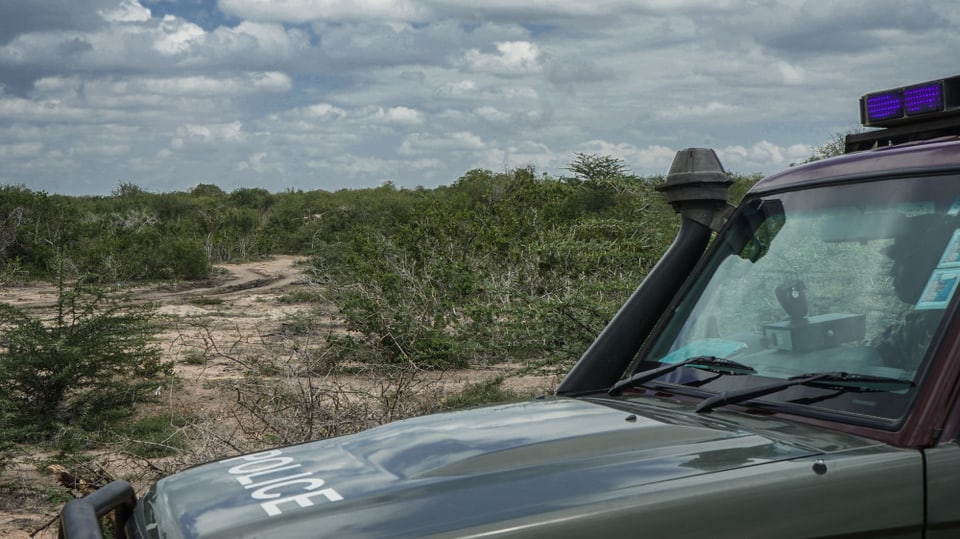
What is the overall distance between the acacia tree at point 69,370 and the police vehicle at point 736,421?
8.11 metres

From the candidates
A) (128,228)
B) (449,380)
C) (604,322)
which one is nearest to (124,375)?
(449,380)

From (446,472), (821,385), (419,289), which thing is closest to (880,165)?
(821,385)

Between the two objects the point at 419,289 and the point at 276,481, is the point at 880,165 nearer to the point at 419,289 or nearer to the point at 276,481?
the point at 276,481

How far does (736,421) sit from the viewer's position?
2555 millimetres

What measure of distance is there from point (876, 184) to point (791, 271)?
0.34m

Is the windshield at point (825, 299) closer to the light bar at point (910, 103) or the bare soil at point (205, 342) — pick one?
the light bar at point (910, 103)

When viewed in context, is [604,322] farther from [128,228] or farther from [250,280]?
[128,228]

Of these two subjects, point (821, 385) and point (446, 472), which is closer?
point (446, 472)

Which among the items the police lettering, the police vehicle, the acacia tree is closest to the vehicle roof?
the police vehicle

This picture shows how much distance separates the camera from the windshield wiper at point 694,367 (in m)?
2.82

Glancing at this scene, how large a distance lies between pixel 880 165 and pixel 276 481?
1.83m

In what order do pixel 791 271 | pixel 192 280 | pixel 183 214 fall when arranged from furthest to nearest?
pixel 183 214 → pixel 192 280 → pixel 791 271

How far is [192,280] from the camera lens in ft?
83.5

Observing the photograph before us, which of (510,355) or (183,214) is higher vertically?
(183,214)
